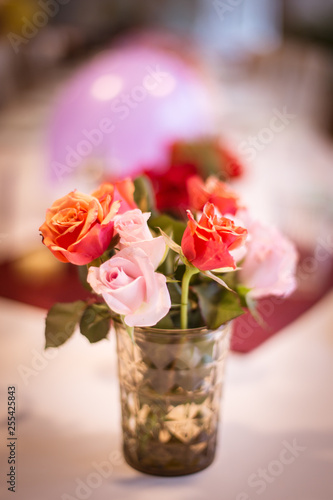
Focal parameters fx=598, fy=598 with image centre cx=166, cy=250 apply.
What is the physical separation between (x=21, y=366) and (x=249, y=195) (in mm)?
1287

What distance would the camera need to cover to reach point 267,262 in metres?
0.63

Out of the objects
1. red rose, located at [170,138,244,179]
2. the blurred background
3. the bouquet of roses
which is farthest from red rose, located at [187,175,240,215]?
the blurred background

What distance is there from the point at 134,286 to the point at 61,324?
124mm

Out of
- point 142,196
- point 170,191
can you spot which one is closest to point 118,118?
point 170,191

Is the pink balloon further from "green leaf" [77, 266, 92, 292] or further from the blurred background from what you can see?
"green leaf" [77, 266, 92, 292]

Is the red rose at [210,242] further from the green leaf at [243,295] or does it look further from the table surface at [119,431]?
the table surface at [119,431]

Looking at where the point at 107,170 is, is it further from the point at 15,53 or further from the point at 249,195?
the point at 15,53

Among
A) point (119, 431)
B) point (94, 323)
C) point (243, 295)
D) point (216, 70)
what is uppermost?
point (216, 70)

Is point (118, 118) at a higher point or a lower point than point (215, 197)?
higher

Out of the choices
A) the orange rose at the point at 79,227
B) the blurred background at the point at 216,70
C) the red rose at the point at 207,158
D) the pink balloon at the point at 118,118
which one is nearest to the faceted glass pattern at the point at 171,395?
the orange rose at the point at 79,227

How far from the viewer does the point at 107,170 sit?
1557 mm

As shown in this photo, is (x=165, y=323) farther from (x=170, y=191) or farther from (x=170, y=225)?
(x=170, y=191)

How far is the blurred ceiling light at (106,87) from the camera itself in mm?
1557

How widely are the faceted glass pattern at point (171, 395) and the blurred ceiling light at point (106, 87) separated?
3.43ft
